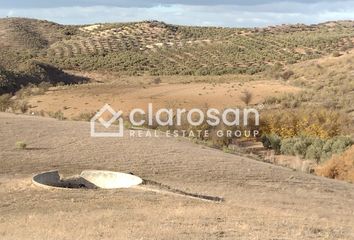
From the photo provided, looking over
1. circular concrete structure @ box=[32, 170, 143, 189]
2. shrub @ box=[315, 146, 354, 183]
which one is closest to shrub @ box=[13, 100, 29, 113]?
shrub @ box=[315, 146, 354, 183]

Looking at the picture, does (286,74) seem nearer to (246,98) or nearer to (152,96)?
(246,98)

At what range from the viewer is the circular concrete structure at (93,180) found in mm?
14891

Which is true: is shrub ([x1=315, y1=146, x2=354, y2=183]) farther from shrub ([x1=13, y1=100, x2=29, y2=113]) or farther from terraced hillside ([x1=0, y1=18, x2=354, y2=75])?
terraced hillside ([x1=0, y1=18, x2=354, y2=75])

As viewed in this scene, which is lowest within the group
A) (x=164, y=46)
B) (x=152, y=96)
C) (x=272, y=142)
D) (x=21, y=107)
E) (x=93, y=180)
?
(x=272, y=142)

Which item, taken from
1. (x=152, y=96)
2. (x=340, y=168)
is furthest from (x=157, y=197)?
(x=152, y=96)

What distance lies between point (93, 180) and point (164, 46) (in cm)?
6457

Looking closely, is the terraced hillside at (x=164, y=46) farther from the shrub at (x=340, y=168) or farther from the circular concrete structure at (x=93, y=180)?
the circular concrete structure at (x=93, y=180)

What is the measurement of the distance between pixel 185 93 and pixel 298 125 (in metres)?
13.1

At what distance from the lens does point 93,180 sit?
50.3ft

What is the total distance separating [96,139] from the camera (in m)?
20.9

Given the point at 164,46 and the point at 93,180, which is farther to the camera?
the point at 164,46

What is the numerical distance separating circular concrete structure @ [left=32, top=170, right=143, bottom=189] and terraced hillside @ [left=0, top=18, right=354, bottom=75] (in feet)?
153

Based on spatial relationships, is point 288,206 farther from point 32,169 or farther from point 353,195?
point 32,169

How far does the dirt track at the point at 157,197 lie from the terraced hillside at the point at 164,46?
139 feet
